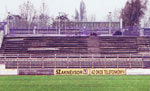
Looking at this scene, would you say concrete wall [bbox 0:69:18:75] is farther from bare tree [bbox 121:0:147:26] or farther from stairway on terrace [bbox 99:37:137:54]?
bare tree [bbox 121:0:147:26]

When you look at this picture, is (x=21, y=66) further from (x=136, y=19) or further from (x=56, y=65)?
(x=136, y=19)

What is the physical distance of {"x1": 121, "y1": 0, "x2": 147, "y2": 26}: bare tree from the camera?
6444cm

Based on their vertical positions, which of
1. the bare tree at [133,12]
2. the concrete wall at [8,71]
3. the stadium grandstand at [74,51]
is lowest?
the concrete wall at [8,71]

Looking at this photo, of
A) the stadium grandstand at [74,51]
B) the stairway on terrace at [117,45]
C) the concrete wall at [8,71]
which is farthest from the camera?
the stairway on terrace at [117,45]

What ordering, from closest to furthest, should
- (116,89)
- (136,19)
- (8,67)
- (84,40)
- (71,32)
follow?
(116,89), (8,67), (84,40), (71,32), (136,19)

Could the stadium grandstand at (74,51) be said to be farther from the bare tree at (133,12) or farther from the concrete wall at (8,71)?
the bare tree at (133,12)

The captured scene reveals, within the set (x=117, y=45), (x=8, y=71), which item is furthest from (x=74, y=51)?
(x=8, y=71)

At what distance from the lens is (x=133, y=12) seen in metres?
64.1

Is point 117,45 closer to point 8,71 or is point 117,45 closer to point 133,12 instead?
point 8,71

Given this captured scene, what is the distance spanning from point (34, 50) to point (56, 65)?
9567mm

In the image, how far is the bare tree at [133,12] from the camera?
6444 cm

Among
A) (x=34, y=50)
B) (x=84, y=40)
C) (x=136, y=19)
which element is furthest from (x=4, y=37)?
(x=136, y=19)

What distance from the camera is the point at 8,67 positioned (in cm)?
3262

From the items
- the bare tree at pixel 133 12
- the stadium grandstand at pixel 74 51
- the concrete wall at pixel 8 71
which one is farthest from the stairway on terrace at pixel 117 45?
the bare tree at pixel 133 12
